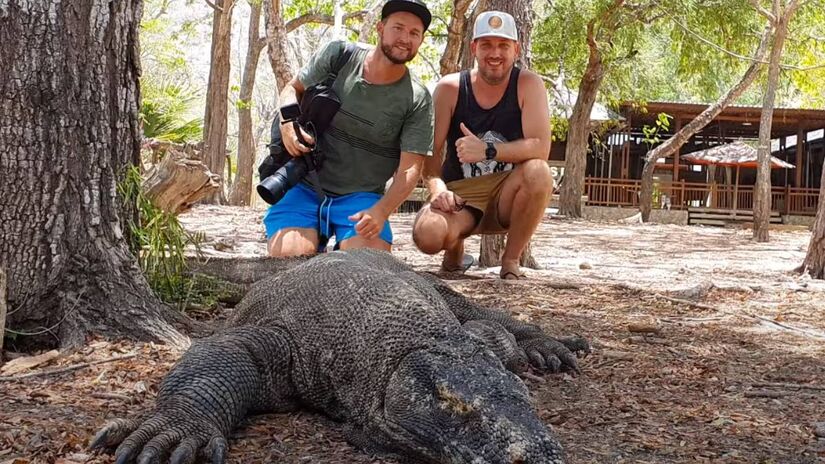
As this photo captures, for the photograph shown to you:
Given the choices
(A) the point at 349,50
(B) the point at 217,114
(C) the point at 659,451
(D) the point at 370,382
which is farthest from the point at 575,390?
(B) the point at 217,114

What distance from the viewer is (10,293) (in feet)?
8.99

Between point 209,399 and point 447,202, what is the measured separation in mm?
2568

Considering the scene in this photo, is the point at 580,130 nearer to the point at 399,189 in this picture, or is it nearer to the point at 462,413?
the point at 399,189

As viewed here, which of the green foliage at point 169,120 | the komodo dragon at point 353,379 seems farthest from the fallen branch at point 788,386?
the green foliage at point 169,120

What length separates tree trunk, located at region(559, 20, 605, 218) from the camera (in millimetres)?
16609

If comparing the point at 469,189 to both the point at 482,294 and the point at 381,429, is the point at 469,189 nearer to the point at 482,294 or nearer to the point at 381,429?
the point at 482,294

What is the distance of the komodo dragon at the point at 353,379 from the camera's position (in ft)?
5.63

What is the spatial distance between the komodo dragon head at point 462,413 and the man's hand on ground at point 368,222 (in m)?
1.74

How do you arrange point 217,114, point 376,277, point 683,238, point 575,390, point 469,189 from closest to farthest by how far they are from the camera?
point 376,277 < point 575,390 < point 469,189 < point 683,238 < point 217,114

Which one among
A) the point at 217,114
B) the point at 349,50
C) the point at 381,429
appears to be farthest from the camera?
the point at 217,114

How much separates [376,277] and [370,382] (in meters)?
0.48

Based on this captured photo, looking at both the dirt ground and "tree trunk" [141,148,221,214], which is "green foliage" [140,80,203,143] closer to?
"tree trunk" [141,148,221,214]

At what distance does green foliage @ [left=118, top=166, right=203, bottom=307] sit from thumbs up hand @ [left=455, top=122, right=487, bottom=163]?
1.57 m

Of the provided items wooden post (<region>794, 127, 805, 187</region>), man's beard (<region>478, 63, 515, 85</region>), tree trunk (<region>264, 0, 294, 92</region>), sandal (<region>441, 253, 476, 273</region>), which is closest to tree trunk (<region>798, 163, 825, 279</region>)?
sandal (<region>441, 253, 476, 273</region>)
